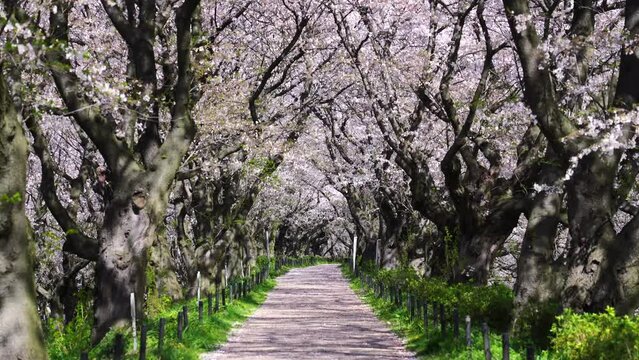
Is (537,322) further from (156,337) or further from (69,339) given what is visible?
(69,339)

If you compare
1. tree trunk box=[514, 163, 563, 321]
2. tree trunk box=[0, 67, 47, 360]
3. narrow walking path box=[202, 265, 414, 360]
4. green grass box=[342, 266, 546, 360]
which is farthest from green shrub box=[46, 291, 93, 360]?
tree trunk box=[514, 163, 563, 321]

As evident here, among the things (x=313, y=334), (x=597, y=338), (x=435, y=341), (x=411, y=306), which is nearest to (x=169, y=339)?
(x=313, y=334)

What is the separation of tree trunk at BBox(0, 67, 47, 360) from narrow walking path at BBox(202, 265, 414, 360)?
6.16m

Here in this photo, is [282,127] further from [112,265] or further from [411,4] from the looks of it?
[112,265]

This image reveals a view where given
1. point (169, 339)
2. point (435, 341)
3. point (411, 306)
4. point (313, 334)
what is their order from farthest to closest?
point (411, 306) < point (313, 334) < point (169, 339) < point (435, 341)

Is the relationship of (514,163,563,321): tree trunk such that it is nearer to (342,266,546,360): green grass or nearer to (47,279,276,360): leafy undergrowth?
(342,266,546,360): green grass

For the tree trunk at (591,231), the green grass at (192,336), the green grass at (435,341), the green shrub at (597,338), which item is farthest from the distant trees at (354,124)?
the green shrub at (597,338)

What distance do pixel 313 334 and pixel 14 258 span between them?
10.3 m

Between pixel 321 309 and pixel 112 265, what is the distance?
11846 mm

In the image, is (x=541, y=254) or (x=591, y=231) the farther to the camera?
(x=541, y=254)

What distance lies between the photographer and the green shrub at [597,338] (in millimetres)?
8727

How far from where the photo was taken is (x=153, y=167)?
1420 cm

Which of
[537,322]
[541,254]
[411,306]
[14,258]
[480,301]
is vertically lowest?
[537,322]

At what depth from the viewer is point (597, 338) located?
918 centimetres
